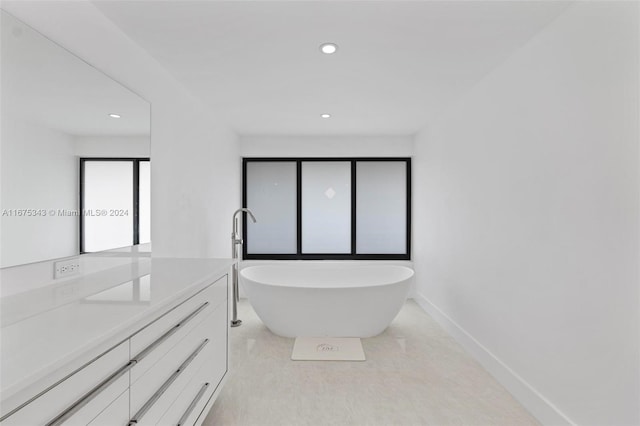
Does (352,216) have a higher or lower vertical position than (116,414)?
higher

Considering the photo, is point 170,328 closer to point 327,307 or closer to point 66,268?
point 66,268

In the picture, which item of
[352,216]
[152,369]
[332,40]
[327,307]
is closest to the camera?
[152,369]

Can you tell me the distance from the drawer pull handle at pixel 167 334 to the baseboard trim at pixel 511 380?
77.9 inches

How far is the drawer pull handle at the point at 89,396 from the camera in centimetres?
80

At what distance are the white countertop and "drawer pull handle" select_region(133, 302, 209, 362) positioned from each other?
10cm

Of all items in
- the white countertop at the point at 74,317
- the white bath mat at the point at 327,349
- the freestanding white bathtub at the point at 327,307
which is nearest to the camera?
the white countertop at the point at 74,317

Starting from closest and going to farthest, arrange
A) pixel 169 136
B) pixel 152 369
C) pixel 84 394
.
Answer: pixel 84 394 → pixel 152 369 → pixel 169 136

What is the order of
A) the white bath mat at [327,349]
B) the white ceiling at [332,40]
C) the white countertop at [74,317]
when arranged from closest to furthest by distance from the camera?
the white countertop at [74,317] < the white ceiling at [332,40] < the white bath mat at [327,349]

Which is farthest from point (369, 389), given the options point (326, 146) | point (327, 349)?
point (326, 146)

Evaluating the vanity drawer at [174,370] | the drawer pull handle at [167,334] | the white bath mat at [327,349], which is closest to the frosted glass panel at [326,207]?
the white bath mat at [327,349]

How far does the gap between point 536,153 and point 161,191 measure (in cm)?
246

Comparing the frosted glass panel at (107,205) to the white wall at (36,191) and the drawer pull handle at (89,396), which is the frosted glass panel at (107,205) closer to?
the white wall at (36,191)

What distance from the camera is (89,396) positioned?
892 mm

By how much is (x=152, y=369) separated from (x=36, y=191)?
2.83 feet
